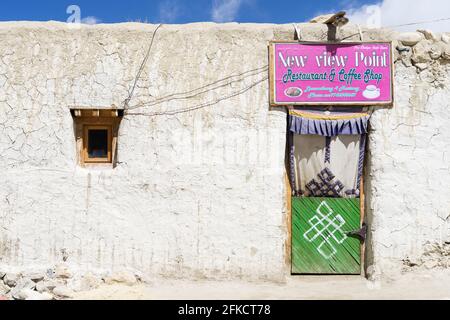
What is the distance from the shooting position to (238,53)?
716cm

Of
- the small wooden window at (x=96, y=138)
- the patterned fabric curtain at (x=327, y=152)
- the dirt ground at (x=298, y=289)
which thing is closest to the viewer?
the dirt ground at (x=298, y=289)

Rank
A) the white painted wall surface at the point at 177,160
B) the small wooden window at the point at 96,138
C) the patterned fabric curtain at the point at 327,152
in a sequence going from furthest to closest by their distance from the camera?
the small wooden window at the point at 96,138 < the patterned fabric curtain at the point at 327,152 < the white painted wall surface at the point at 177,160

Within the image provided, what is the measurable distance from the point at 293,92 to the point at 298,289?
2571mm

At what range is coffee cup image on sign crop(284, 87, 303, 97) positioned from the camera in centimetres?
712

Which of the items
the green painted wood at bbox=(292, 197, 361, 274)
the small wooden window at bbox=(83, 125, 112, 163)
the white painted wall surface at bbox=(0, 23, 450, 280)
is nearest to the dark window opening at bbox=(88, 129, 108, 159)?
the small wooden window at bbox=(83, 125, 112, 163)

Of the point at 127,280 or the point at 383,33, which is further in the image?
the point at 383,33

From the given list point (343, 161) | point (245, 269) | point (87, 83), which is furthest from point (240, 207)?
point (87, 83)

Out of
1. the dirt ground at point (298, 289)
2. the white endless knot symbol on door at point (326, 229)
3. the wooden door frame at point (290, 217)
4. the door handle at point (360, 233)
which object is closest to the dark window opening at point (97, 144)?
the dirt ground at point (298, 289)

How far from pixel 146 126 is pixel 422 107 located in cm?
370

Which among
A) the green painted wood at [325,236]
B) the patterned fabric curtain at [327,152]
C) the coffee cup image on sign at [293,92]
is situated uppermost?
the coffee cup image on sign at [293,92]

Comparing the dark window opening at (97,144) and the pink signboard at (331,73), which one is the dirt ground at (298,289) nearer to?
the dark window opening at (97,144)

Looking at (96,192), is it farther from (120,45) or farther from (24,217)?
(120,45)

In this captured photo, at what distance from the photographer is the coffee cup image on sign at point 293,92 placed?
23.4 feet

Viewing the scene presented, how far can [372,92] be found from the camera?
714 centimetres
